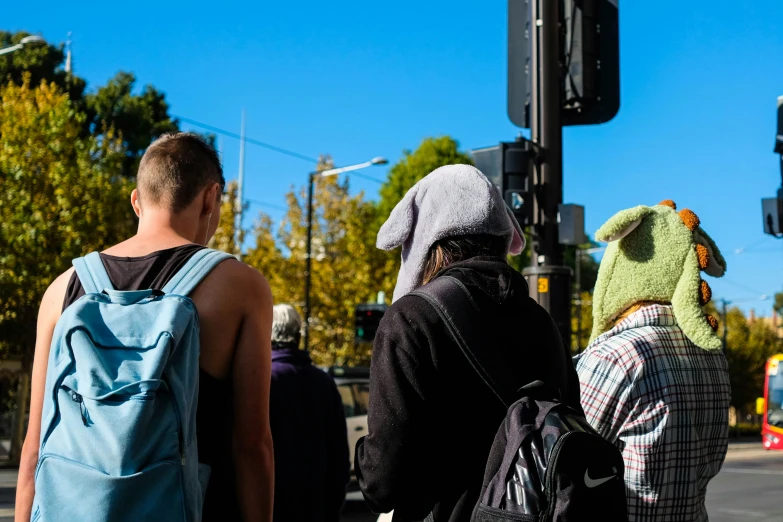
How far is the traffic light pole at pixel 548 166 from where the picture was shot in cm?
759

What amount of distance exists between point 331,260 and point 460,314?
35661mm

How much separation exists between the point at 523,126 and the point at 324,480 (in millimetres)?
4254

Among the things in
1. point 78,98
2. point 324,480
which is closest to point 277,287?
point 78,98

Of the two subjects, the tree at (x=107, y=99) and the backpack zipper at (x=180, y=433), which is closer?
the backpack zipper at (x=180, y=433)

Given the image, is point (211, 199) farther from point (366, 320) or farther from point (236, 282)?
point (366, 320)

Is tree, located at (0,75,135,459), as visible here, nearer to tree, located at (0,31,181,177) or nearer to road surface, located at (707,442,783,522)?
tree, located at (0,31,181,177)

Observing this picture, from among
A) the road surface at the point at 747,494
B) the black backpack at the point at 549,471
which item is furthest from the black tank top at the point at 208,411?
the road surface at the point at 747,494

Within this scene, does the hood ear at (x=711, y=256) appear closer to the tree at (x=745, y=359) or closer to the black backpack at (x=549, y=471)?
the black backpack at (x=549, y=471)

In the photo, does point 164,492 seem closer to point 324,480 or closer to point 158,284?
point 158,284

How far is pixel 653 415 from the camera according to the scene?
2902 mm

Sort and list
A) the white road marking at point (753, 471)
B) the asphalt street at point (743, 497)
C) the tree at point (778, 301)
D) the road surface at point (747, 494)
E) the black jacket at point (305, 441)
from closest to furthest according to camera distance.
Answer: the black jacket at point (305, 441), the asphalt street at point (743, 497), the road surface at point (747, 494), the white road marking at point (753, 471), the tree at point (778, 301)

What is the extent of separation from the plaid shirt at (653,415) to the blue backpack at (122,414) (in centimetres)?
132

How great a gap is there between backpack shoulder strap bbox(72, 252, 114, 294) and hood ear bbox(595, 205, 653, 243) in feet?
5.31

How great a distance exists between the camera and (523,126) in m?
7.99
